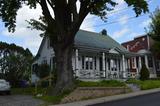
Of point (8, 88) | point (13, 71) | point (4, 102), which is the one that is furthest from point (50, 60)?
point (4, 102)

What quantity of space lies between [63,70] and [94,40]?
1624 centimetres

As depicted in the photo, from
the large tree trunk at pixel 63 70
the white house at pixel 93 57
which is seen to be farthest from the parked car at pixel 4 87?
the white house at pixel 93 57

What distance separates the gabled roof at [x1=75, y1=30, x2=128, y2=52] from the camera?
3357 cm

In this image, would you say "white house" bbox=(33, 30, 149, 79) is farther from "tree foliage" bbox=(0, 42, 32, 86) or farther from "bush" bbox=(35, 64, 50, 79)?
"tree foliage" bbox=(0, 42, 32, 86)

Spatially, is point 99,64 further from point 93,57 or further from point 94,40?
point 94,40

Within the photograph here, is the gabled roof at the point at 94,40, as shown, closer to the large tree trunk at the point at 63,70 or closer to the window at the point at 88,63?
the window at the point at 88,63

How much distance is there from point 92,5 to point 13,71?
15.5 meters

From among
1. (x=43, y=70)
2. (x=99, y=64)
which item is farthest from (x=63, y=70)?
(x=99, y=64)

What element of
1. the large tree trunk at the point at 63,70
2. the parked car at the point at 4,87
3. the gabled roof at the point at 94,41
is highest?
the gabled roof at the point at 94,41

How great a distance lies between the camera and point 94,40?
37.1 meters

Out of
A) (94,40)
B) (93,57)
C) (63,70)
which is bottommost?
(63,70)

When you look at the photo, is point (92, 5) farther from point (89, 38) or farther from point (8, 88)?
point (89, 38)

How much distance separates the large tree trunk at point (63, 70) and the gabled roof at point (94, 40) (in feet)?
31.1

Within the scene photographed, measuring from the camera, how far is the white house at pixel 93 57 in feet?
105
